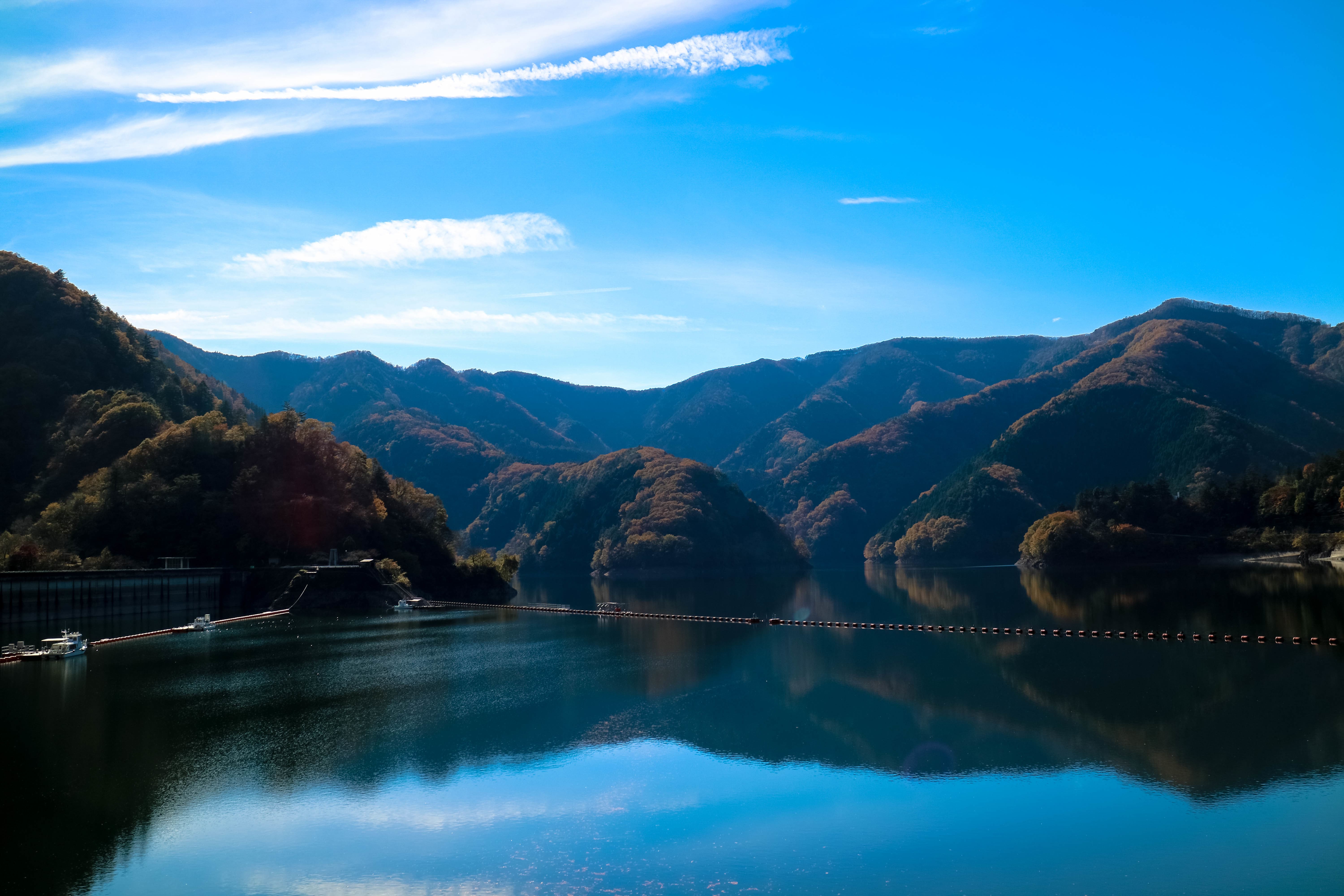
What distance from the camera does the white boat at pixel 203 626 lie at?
207 feet

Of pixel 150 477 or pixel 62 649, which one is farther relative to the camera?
pixel 150 477

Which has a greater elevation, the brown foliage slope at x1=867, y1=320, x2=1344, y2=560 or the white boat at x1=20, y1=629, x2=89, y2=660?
the brown foliage slope at x1=867, y1=320, x2=1344, y2=560

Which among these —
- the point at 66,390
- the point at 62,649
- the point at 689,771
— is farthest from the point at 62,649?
the point at 66,390

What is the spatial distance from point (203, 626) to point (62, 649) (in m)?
15.6

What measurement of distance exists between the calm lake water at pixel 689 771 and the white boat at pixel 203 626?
1234 centimetres

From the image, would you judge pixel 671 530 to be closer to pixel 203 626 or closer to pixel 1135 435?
pixel 1135 435

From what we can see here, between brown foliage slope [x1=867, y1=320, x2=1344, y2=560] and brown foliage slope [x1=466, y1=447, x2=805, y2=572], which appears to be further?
brown foliage slope [x1=466, y1=447, x2=805, y2=572]

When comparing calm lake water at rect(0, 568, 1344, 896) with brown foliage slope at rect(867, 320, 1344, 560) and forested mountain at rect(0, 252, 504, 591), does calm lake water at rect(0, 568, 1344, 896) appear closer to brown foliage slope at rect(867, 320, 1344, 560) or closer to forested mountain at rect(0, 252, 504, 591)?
→ forested mountain at rect(0, 252, 504, 591)

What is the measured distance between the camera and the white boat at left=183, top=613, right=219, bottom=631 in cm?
6319

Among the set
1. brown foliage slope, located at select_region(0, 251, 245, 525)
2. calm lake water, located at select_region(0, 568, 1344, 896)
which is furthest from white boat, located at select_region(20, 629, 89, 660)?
brown foliage slope, located at select_region(0, 251, 245, 525)

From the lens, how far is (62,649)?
48031 mm

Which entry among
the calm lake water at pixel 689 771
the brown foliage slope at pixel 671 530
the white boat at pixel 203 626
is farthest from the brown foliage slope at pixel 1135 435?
the white boat at pixel 203 626

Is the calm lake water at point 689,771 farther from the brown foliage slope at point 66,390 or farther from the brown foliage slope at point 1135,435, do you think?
the brown foliage slope at point 1135,435

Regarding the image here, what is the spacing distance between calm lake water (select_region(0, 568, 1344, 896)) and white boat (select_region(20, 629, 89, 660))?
1.92 meters
